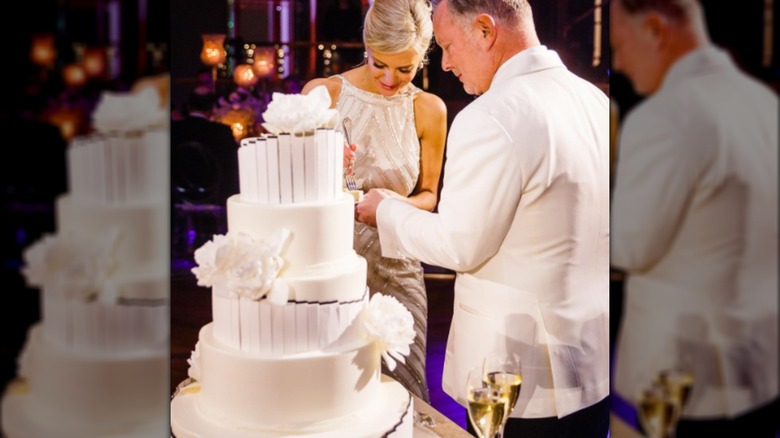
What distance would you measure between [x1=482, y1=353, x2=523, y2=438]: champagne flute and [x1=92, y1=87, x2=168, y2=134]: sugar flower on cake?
65.3 inches

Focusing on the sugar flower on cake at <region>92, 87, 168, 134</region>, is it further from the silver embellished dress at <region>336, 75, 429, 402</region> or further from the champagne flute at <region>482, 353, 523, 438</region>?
the silver embellished dress at <region>336, 75, 429, 402</region>

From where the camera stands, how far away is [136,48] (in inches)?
53.7

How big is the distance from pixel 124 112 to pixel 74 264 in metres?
0.27

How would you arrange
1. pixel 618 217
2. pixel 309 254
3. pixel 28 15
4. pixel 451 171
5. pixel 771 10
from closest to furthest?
pixel 28 15, pixel 771 10, pixel 618 217, pixel 309 254, pixel 451 171

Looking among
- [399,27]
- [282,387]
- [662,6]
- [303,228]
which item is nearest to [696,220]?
[662,6]

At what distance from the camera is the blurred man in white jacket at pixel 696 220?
1.55m

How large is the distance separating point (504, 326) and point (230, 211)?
1.28 metres

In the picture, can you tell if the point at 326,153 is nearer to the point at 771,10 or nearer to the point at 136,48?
the point at 136,48

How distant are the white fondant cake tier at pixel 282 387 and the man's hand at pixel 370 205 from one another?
0.97 meters

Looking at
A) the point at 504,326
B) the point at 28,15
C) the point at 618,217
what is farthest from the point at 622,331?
the point at 504,326

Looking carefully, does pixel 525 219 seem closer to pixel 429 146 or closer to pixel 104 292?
pixel 429 146

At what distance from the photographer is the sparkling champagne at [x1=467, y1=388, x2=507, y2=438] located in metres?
2.55

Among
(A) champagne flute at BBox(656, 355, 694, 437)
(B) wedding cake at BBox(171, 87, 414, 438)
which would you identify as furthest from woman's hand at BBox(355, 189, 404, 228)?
(A) champagne flute at BBox(656, 355, 694, 437)

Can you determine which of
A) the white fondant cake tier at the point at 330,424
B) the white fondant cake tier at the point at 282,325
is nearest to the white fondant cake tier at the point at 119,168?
the white fondant cake tier at the point at 282,325
